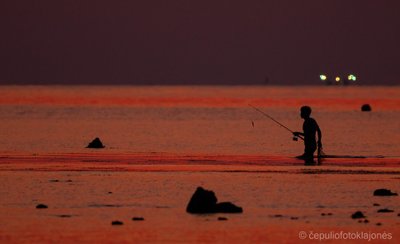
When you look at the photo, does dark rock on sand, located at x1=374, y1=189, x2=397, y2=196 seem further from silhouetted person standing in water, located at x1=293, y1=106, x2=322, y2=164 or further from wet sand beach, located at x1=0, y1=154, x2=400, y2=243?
silhouetted person standing in water, located at x1=293, y1=106, x2=322, y2=164

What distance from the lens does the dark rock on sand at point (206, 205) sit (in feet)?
69.7

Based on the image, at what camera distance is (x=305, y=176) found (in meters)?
28.1

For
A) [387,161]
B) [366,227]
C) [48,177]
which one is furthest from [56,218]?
[387,161]

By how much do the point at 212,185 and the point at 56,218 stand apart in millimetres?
6037

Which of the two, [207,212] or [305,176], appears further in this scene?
[305,176]

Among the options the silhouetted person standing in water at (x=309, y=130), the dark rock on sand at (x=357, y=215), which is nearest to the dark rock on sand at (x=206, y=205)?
the dark rock on sand at (x=357, y=215)

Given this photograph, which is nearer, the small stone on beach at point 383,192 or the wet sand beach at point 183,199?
the wet sand beach at point 183,199

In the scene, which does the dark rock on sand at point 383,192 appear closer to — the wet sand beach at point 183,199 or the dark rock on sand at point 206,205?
the wet sand beach at point 183,199

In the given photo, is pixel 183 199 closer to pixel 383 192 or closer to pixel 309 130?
pixel 383 192

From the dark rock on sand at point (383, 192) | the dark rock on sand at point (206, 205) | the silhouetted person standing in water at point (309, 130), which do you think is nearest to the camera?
the dark rock on sand at point (206, 205)

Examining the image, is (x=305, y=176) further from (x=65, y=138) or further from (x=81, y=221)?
(x=65, y=138)

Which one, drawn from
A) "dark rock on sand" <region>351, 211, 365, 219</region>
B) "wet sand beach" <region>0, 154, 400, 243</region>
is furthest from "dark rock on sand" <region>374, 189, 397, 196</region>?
"dark rock on sand" <region>351, 211, 365, 219</region>

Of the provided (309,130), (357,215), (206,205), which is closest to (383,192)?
(357,215)

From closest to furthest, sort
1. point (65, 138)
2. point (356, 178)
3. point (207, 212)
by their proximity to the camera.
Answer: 1. point (207, 212)
2. point (356, 178)
3. point (65, 138)
